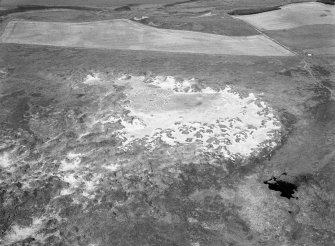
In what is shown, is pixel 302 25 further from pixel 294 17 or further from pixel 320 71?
pixel 320 71

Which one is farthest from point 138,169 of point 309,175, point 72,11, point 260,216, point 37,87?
point 72,11

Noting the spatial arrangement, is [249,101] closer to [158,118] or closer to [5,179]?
[158,118]

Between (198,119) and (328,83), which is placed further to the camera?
(328,83)

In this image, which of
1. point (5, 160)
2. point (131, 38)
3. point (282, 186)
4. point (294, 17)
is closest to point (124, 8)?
point (131, 38)

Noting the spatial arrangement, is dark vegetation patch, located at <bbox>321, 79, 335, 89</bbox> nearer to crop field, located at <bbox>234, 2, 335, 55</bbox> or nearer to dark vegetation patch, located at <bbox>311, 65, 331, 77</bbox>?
dark vegetation patch, located at <bbox>311, 65, 331, 77</bbox>

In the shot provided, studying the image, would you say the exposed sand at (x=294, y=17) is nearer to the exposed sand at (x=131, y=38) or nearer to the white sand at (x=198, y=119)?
the exposed sand at (x=131, y=38)

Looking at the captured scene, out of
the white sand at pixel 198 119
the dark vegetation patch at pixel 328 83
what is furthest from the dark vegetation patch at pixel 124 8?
the dark vegetation patch at pixel 328 83

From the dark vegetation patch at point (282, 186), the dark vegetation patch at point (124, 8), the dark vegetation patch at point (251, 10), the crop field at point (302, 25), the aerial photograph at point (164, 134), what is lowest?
the dark vegetation patch at point (282, 186)
